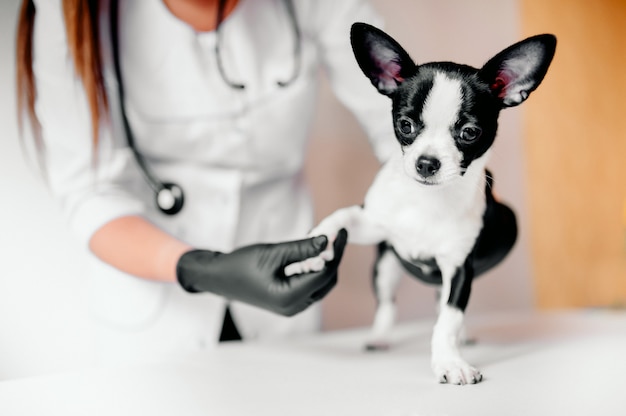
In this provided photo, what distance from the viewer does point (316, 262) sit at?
0.66 metres

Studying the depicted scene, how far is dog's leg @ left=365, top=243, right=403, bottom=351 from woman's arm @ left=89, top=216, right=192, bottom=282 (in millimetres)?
264

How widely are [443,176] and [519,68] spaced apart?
0.41ft

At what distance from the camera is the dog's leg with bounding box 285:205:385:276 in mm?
662

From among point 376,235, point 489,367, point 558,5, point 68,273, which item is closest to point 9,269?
point 68,273

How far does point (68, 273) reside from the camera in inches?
36.9

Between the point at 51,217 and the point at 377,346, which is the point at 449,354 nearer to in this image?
the point at 377,346

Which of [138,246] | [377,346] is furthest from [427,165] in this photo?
[138,246]

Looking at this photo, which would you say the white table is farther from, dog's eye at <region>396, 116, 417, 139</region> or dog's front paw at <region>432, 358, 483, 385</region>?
dog's eye at <region>396, 116, 417, 139</region>

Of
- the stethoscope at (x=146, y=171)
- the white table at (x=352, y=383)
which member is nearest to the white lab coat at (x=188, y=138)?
the stethoscope at (x=146, y=171)

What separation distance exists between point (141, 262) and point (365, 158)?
14.6 inches

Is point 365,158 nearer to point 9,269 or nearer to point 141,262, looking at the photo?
point 141,262

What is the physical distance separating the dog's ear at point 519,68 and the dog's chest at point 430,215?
0.34ft

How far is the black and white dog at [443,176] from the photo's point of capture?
0.59m

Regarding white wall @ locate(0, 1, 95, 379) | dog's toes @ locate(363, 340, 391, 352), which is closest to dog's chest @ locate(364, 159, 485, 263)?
dog's toes @ locate(363, 340, 391, 352)
